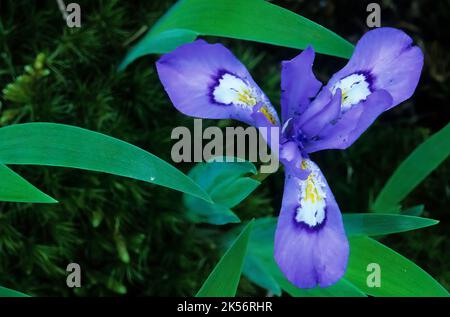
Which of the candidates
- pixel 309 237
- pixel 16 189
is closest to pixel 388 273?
pixel 309 237

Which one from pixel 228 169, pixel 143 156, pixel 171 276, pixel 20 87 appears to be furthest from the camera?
pixel 171 276

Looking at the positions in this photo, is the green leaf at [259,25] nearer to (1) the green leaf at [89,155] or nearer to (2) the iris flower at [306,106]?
(2) the iris flower at [306,106]

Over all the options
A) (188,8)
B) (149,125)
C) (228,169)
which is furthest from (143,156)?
(149,125)

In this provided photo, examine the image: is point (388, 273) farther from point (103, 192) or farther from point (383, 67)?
point (103, 192)

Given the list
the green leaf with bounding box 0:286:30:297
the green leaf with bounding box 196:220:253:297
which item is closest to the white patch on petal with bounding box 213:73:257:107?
the green leaf with bounding box 196:220:253:297

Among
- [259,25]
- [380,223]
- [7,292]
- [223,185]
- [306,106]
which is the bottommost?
[7,292]

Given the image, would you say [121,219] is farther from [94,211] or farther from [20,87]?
[20,87]
